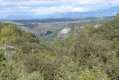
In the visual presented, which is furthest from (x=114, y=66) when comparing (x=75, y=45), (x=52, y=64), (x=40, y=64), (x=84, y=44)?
(x=40, y=64)

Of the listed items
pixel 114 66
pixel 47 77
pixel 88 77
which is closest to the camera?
pixel 88 77

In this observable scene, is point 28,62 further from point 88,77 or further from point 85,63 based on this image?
point 88,77

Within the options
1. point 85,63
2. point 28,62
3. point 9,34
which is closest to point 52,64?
point 28,62

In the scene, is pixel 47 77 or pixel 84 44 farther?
pixel 84 44

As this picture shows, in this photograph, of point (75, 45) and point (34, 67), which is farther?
point (75, 45)

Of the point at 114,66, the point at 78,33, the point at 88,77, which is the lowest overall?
the point at 114,66

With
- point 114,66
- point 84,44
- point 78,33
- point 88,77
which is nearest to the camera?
point 88,77

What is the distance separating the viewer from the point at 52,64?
21.5 metres

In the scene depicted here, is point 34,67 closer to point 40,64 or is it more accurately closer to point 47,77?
point 40,64

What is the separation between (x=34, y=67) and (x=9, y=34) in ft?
79.2

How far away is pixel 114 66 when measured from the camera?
2175 cm

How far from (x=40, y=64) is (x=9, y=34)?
24491mm

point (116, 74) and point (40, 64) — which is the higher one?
point (40, 64)

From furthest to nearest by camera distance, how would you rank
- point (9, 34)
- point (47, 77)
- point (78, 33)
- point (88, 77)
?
point (9, 34)
point (78, 33)
point (47, 77)
point (88, 77)
